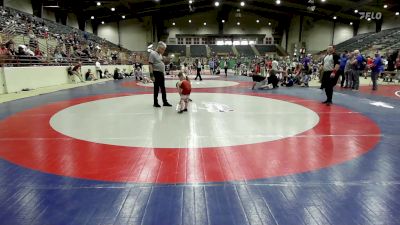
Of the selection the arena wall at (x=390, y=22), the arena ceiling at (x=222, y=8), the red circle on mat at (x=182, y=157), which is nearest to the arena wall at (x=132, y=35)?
the arena ceiling at (x=222, y=8)

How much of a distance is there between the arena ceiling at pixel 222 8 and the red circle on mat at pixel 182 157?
31.7 metres

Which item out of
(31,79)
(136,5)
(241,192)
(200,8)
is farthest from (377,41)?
(241,192)

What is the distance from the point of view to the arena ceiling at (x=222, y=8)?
33594mm

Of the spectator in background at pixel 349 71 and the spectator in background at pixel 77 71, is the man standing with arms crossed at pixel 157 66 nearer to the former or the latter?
the spectator in background at pixel 349 71

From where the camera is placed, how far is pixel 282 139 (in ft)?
14.6

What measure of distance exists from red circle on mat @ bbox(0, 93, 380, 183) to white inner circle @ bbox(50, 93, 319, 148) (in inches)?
10.8

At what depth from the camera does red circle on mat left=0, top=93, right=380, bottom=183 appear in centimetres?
313

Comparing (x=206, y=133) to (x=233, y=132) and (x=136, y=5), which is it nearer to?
(x=233, y=132)

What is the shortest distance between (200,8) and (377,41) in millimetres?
25234

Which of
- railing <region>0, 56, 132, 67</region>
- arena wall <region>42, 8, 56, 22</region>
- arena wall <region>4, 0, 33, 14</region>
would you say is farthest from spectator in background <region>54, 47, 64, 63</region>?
arena wall <region>42, 8, 56, 22</region>

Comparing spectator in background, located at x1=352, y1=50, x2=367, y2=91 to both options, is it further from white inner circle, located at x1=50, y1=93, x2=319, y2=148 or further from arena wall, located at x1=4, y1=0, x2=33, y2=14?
arena wall, located at x1=4, y1=0, x2=33, y2=14

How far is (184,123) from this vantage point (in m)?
5.52

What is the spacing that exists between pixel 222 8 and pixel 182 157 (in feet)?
148

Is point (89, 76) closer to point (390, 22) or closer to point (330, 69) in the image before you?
point (330, 69)
